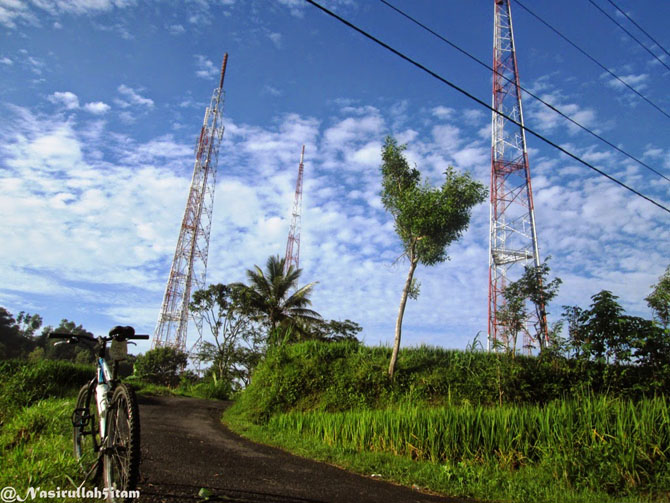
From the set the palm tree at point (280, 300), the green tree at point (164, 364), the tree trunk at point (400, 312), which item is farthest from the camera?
the green tree at point (164, 364)

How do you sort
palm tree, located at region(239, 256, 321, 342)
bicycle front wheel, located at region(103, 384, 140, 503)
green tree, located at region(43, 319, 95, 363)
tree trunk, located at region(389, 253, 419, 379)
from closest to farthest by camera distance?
bicycle front wheel, located at region(103, 384, 140, 503) < tree trunk, located at region(389, 253, 419, 379) < palm tree, located at region(239, 256, 321, 342) < green tree, located at region(43, 319, 95, 363)

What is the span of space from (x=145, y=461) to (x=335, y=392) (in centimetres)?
898

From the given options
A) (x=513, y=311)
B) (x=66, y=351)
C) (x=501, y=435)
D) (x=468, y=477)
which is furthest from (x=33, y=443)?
(x=66, y=351)

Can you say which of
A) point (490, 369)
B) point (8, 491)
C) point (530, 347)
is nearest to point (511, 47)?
point (530, 347)

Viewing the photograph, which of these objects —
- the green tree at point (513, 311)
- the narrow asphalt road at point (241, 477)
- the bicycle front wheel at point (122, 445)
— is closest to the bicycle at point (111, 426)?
the bicycle front wheel at point (122, 445)

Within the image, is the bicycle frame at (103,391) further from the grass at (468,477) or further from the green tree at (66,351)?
the green tree at (66,351)

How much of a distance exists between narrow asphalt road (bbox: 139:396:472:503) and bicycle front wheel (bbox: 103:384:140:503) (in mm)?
302

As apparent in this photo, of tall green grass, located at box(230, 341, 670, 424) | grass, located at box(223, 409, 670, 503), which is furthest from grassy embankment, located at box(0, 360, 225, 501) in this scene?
tall green grass, located at box(230, 341, 670, 424)

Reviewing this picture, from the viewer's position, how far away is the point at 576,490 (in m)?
6.07

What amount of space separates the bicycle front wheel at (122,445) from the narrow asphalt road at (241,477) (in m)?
0.30

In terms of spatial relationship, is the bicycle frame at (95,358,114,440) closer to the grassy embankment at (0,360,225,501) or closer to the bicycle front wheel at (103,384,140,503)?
the bicycle front wheel at (103,384,140,503)

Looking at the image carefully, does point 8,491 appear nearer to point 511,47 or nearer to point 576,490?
point 576,490

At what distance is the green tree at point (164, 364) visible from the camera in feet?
113

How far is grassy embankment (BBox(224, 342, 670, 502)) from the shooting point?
606cm
